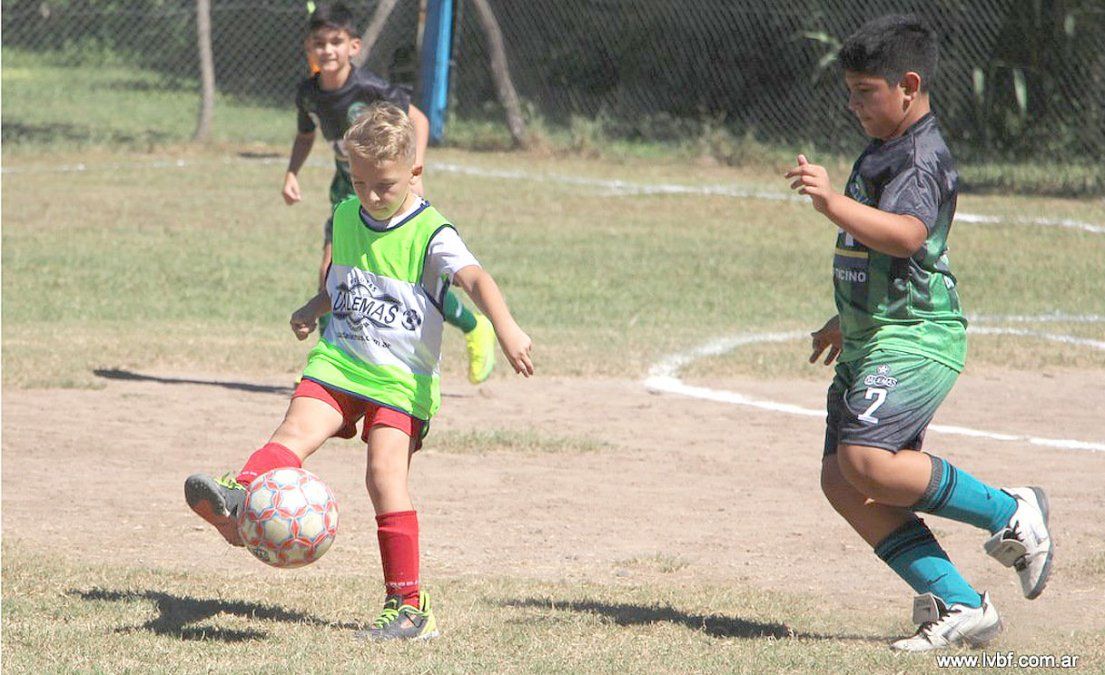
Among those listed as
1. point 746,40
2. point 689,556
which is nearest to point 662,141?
point 746,40

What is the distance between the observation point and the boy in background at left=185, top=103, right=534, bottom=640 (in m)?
4.39

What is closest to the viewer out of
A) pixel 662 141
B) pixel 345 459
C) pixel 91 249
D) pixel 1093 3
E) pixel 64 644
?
pixel 64 644

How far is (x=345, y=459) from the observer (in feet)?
22.5

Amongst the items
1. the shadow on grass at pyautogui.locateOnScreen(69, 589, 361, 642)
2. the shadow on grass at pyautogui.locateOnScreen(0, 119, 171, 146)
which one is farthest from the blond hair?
Result: the shadow on grass at pyautogui.locateOnScreen(0, 119, 171, 146)

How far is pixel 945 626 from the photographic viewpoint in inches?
169

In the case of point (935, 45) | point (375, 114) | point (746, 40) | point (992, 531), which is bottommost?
point (746, 40)

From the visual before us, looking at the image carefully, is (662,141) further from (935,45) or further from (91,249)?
(935,45)

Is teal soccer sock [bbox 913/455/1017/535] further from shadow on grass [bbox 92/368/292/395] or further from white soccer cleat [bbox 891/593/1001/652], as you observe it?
shadow on grass [bbox 92/368/292/395]

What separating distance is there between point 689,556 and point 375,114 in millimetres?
2011

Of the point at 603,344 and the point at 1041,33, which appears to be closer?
the point at 603,344

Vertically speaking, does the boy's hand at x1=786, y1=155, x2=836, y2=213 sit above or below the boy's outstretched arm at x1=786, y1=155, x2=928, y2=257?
above

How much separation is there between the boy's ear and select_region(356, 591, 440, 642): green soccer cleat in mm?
1991

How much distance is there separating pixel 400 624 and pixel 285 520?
1.49ft

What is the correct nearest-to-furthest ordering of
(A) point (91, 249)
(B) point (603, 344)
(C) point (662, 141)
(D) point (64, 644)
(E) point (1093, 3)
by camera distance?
(D) point (64, 644) < (B) point (603, 344) < (A) point (91, 249) < (E) point (1093, 3) < (C) point (662, 141)
